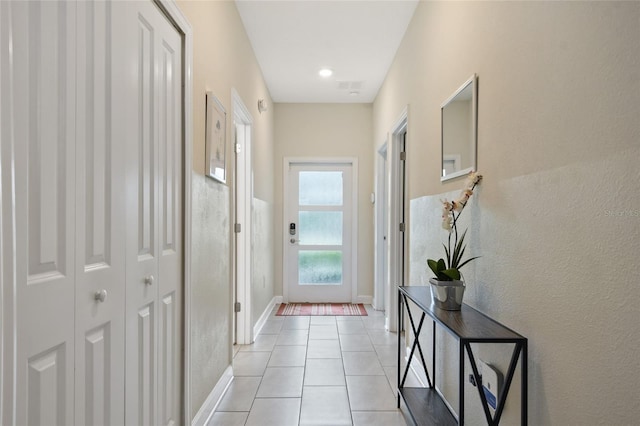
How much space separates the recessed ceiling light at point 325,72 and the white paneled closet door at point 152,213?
2.39 metres

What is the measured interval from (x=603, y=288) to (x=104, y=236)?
4.42ft

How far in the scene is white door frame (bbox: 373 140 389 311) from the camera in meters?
4.55

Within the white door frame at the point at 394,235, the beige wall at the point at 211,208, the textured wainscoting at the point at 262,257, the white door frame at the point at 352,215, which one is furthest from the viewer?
the white door frame at the point at 352,215

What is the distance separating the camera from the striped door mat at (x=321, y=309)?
452cm

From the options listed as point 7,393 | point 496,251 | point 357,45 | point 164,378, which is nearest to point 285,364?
point 164,378

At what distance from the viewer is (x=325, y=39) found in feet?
10.6

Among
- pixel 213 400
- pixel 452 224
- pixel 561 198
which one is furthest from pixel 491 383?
pixel 213 400

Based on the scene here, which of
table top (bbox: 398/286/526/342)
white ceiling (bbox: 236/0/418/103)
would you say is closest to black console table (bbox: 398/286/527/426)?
table top (bbox: 398/286/526/342)

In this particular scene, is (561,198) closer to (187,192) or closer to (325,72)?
(187,192)

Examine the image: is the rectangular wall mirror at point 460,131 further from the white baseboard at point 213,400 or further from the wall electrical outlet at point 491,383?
the white baseboard at point 213,400

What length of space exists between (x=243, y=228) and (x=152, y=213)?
1.90 metres

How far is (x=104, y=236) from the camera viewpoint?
1.14 metres

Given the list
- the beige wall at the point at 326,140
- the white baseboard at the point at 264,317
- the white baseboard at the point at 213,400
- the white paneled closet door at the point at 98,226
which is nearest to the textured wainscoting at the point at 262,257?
the white baseboard at the point at 264,317

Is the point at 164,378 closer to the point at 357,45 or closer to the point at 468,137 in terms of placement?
the point at 468,137
